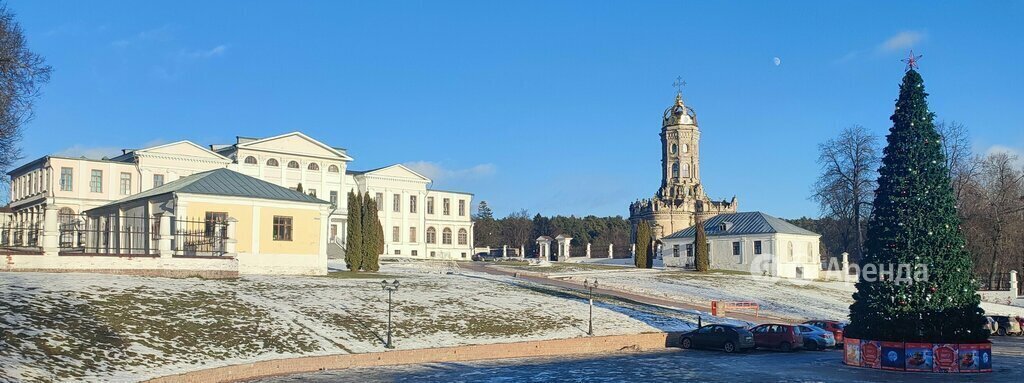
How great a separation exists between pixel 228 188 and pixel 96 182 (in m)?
28.6

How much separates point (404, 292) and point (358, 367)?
39.5 feet

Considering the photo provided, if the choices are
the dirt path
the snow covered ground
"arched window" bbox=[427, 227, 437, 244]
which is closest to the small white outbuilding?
the snow covered ground

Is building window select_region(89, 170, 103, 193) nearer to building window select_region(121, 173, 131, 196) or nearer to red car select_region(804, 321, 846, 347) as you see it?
building window select_region(121, 173, 131, 196)

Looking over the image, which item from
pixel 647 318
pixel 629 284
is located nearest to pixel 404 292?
pixel 647 318

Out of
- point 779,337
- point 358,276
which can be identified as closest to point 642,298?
point 358,276

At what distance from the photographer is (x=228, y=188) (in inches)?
1657

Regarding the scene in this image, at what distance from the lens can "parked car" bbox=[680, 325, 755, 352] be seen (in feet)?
102

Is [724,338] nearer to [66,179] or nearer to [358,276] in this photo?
[358,276]

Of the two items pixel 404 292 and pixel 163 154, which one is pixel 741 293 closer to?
pixel 404 292

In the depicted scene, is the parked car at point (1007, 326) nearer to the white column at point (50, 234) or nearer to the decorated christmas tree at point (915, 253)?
the decorated christmas tree at point (915, 253)

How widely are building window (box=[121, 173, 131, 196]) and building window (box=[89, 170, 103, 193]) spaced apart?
1.54 m

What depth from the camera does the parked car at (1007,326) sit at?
39.4 metres

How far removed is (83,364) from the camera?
2045cm

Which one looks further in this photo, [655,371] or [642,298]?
[642,298]
